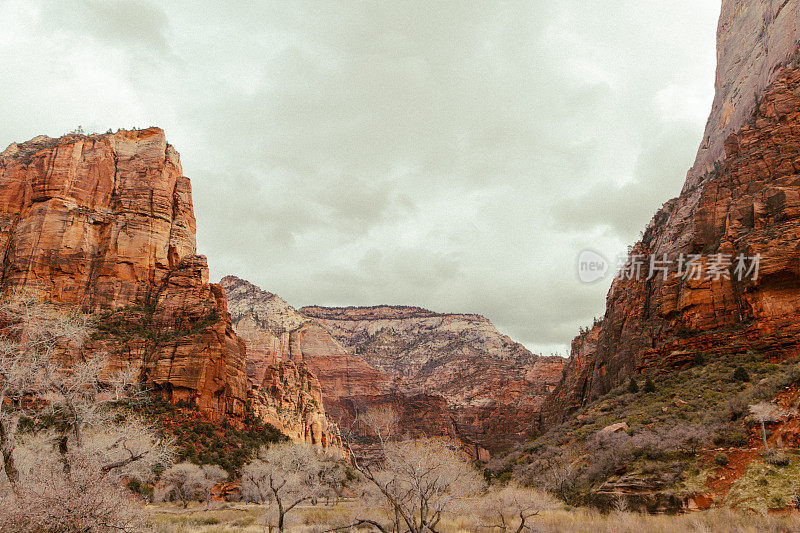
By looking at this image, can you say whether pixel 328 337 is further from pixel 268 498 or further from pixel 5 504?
pixel 5 504

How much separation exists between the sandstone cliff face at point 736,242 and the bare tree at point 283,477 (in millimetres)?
33607

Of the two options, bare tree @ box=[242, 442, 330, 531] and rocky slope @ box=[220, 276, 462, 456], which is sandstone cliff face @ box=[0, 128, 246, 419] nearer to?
bare tree @ box=[242, 442, 330, 531]

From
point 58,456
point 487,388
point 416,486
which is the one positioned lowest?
point 416,486

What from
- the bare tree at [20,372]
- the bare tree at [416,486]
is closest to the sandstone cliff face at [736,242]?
the bare tree at [416,486]

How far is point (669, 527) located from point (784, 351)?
2531 cm

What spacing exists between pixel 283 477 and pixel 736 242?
4369 cm

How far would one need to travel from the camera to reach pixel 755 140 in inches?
1918

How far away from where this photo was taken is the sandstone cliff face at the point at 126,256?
51625 mm

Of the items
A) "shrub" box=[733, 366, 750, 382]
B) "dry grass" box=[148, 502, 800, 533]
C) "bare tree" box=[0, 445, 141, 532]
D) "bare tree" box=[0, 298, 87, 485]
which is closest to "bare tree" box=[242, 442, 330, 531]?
"dry grass" box=[148, 502, 800, 533]

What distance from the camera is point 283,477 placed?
119ft

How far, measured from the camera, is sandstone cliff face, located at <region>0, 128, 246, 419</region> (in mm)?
51625

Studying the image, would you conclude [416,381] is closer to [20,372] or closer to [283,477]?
[283,477]

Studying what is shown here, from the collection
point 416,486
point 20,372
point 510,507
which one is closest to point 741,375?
point 510,507

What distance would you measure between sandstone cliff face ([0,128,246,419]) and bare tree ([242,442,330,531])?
10.3 m
